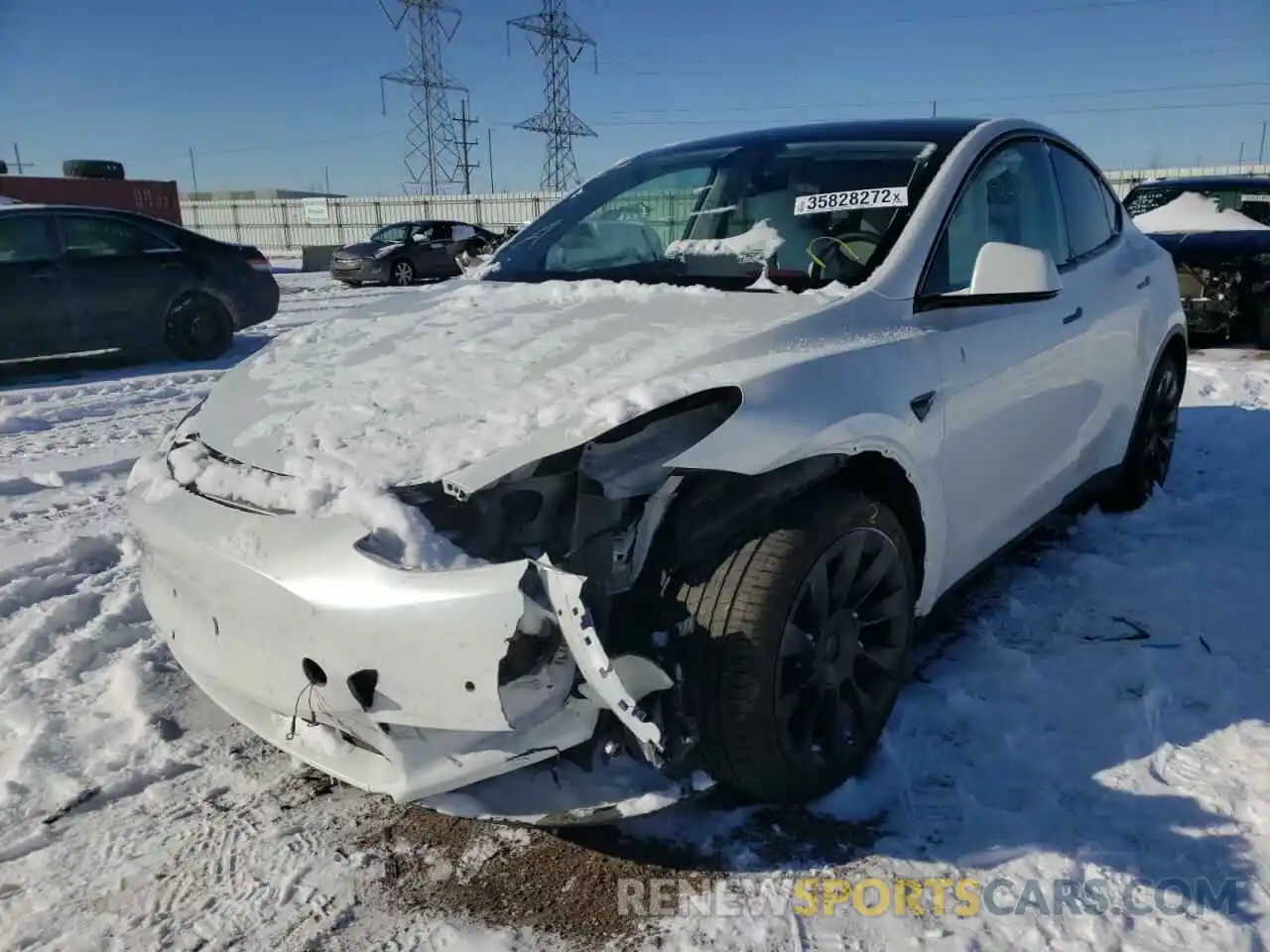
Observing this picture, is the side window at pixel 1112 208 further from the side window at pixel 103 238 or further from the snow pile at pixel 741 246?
the side window at pixel 103 238

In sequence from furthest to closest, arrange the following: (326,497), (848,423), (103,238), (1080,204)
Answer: (103,238), (1080,204), (848,423), (326,497)

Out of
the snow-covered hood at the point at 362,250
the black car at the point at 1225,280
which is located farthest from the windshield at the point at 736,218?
the snow-covered hood at the point at 362,250

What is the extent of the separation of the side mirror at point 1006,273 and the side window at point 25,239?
849cm

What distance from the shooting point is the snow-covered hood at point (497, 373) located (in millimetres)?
1989

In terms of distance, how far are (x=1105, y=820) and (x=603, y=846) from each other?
3.82 feet

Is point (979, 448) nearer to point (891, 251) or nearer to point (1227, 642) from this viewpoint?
point (891, 251)

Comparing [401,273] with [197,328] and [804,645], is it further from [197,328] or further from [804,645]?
[804,645]

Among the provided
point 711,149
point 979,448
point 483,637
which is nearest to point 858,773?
point 979,448

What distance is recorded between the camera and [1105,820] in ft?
7.36

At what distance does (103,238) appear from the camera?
28.9 feet

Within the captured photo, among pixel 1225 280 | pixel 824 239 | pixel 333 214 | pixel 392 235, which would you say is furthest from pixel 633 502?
pixel 333 214

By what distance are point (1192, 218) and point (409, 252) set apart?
47.0 ft

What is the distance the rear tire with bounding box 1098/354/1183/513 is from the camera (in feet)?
13.8

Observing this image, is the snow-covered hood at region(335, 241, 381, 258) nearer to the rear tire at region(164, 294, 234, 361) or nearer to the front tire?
the rear tire at region(164, 294, 234, 361)
